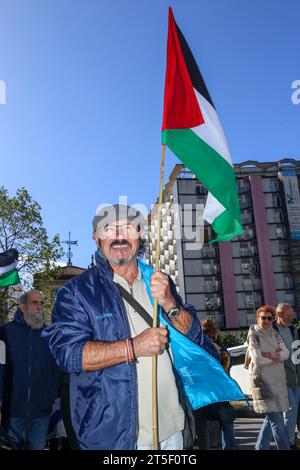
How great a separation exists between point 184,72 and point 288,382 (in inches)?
196

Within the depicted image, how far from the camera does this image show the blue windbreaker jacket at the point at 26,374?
479 centimetres

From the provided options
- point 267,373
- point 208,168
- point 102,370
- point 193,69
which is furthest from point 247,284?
point 102,370

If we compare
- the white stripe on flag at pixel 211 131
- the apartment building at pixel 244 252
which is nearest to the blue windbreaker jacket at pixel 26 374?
the white stripe on flag at pixel 211 131

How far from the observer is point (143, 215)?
3.32 metres

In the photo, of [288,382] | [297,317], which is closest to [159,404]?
[288,382]

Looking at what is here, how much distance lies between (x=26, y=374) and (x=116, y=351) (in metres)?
2.94

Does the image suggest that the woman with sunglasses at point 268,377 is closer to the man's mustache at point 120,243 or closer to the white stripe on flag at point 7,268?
the man's mustache at point 120,243

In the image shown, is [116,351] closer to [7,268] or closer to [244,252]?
[7,268]

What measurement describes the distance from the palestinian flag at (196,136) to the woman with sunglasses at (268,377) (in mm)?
3355

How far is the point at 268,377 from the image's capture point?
5.94 meters

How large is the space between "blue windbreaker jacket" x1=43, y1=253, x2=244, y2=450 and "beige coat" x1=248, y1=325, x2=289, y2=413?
11.2 feet

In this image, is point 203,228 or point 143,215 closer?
point 143,215

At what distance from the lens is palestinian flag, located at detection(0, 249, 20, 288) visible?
9375mm
